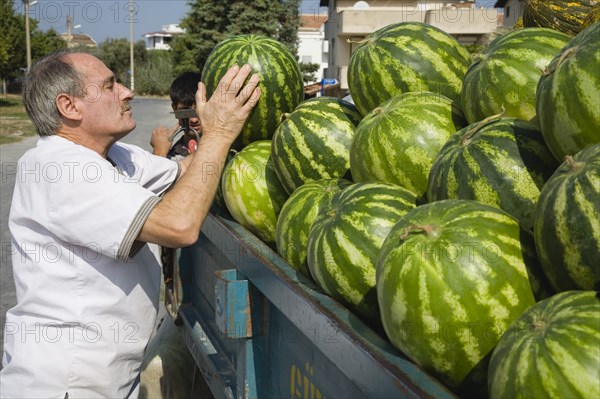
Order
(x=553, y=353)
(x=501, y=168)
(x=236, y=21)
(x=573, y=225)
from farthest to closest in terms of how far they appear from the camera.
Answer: (x=236, y=21)
(x=501, y=168)
(x=573, y=225)
(x=553, y=353)

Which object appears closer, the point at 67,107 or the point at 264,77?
the point at 67,107

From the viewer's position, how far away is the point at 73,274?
298cm

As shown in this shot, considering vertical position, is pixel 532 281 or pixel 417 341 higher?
pixel 532 281

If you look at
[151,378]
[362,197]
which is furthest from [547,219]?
[151,378]

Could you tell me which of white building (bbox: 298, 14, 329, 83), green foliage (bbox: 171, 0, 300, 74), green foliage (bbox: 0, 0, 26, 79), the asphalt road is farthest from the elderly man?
white building (bbox: 298, 14, 329, 83)

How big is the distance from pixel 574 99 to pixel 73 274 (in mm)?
2150

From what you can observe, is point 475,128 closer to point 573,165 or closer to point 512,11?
point 573,165

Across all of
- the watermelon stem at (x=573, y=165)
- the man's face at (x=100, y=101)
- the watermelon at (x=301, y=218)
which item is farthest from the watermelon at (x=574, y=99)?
the man's face at (x=100, y=101)

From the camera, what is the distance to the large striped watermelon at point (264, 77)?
3787mm

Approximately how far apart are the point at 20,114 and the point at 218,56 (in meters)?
37.7

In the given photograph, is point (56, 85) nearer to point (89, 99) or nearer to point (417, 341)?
point (89, 99)

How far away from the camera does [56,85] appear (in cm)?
304

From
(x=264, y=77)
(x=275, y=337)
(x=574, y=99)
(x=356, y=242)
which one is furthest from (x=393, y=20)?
(x=574, y=99)

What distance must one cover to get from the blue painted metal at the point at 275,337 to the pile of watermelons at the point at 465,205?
11cm
